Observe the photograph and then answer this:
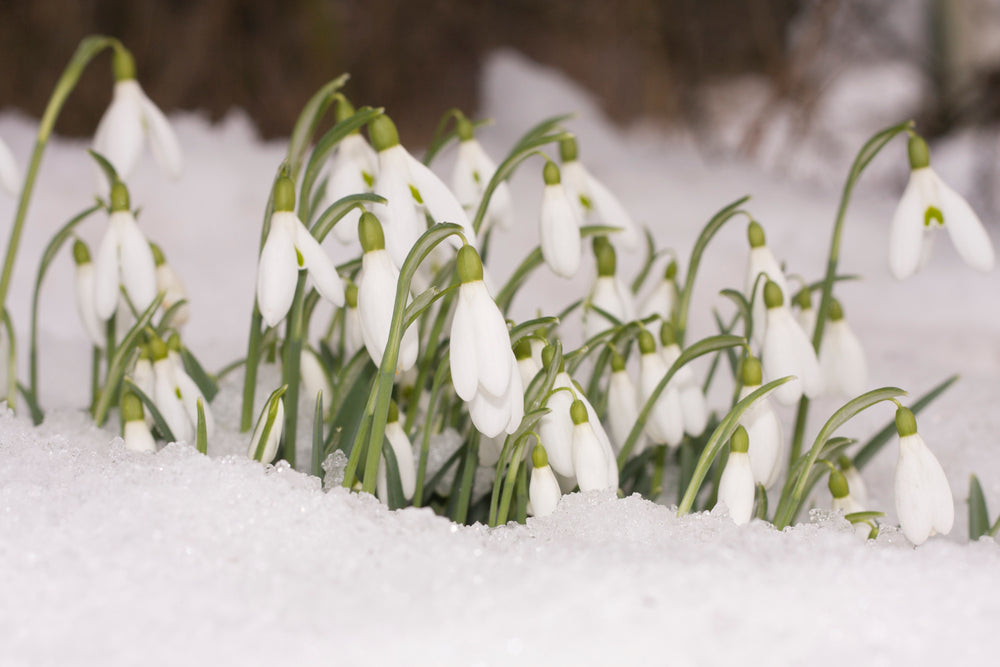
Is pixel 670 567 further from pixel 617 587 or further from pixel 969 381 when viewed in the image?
pixel 969 381

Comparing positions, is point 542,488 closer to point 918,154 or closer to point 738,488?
point 738,488

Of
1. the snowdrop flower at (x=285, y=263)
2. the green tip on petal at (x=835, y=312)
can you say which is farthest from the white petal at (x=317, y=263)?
the green tip on petal at (x=835, y=312)

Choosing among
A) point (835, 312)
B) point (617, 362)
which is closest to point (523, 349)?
point (617, 362)

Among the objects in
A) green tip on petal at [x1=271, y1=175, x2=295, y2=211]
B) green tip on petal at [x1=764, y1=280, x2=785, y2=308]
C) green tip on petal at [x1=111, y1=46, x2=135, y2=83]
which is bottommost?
green tip on petal at [x1=764, y1=280, x2=785, y2=308]

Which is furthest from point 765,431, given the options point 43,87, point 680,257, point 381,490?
point 43,87

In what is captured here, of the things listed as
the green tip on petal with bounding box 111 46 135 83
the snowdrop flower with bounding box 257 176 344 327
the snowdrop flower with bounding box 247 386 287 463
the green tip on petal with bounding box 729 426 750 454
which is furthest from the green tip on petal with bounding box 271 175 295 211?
the green tip on petal with bounding box 729 426 750 454

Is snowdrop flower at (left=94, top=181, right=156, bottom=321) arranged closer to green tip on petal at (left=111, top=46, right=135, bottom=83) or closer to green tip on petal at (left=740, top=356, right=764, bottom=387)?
green tip on petal at (left=111, top=46, right=135, bottom=83)

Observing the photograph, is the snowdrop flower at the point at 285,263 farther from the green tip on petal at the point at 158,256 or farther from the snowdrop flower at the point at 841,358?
the snowdrop flower at the point at 841,358
